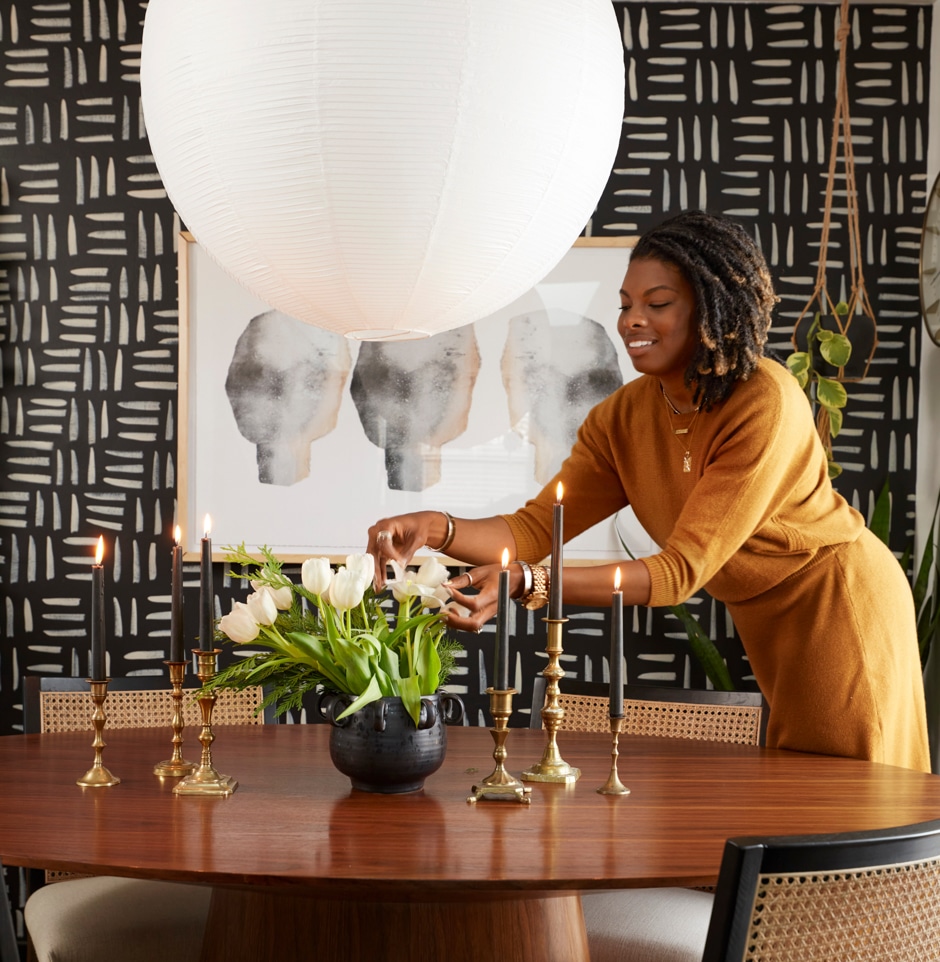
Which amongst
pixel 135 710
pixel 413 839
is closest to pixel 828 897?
pixel 413 839

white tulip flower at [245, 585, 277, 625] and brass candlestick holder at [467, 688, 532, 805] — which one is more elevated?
white tulip flower at [245, 585, 277, 625]

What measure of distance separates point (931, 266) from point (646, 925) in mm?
2123

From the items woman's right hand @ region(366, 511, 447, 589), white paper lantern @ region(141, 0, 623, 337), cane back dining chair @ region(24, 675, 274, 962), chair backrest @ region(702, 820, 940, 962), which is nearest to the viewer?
chair backrest @ region(702, 820, 940, 962)

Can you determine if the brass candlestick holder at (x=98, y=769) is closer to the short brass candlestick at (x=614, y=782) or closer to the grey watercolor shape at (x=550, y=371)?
the short brass candlestick at (x=614, y=782)

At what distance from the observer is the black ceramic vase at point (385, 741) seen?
150 cm

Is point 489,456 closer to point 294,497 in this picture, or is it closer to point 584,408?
point 584,408

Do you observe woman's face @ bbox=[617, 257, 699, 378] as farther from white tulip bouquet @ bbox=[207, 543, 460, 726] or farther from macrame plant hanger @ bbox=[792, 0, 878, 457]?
macrame plant hanger @ bbox=[792, 0, 878, 457]

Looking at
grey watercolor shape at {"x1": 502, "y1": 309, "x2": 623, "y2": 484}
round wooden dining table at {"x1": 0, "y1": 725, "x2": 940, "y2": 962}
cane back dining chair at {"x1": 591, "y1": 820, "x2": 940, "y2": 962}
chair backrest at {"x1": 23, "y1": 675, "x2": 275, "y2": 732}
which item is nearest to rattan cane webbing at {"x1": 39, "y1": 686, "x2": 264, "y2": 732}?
chair backrest at {"x1": 23, "y1": 675, "x2": 275, "y2": 732}

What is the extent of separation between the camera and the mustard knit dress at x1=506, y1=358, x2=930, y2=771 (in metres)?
1.83

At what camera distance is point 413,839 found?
1.30 m

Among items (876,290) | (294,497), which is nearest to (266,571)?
(294,497)

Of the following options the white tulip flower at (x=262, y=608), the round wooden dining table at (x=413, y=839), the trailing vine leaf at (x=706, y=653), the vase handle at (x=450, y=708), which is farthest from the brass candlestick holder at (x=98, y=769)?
the trailing vine leaf at (x=706, y=653)

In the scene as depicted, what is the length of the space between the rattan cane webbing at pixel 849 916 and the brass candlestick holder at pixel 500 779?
51cm

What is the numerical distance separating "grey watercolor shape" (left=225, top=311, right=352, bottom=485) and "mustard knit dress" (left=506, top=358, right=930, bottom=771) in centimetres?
155
